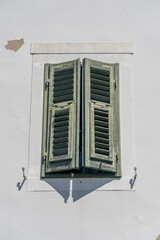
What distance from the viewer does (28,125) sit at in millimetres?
11570

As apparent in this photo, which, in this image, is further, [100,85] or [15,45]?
→ [15,45]

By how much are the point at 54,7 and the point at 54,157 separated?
2.54 meters

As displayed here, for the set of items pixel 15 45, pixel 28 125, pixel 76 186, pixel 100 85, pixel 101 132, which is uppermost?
pixel 15 45

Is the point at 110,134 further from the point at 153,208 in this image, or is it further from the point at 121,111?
the point at 153,208

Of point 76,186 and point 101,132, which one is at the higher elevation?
point 101,132

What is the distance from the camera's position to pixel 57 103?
37.7ft

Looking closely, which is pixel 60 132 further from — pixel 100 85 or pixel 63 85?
pixel 100 85

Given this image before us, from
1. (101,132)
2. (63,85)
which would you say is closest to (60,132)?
(101,132)

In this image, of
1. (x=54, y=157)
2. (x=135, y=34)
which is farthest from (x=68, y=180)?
(x=135, y=34)

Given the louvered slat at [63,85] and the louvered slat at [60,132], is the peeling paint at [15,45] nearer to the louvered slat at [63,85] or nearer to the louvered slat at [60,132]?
the louvered slat at [63,85]

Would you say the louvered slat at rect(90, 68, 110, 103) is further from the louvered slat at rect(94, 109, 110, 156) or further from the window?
the louvered slat at rect(94, 109, 110, 156)

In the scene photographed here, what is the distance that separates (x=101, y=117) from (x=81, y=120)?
31 cm

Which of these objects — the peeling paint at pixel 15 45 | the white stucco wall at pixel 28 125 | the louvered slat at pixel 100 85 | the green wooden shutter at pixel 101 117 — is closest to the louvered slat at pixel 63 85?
the green wooden shutter at pixel 101 117

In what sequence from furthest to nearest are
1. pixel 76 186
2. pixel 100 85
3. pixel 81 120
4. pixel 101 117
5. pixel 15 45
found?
1. pixel 15 45
2. pixel 100 85
3. pixel 81 120
4. pixel 101 117
5. pixel 76 186
